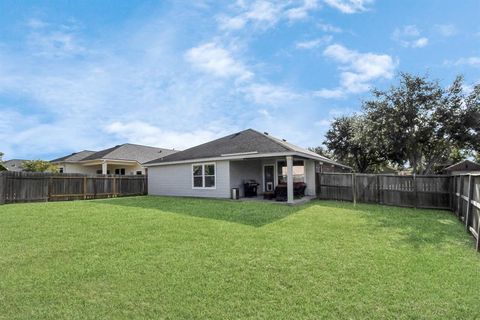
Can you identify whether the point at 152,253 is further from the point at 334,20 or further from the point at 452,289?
the point at 334,20

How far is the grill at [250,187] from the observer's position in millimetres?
15703

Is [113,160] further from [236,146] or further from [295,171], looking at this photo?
[295,171]

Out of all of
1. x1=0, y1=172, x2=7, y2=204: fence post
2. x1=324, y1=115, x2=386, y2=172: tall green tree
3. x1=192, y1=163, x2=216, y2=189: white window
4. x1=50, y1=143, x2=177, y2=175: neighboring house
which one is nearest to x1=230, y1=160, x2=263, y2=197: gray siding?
x1=192, y1=163, x2=216, y2=189: white window

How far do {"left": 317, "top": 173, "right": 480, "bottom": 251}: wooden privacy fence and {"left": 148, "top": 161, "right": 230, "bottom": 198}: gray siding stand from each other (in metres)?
5.32

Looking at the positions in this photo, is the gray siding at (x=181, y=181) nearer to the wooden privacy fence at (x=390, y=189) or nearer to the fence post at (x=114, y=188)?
the fence post at (x=114, y=188)

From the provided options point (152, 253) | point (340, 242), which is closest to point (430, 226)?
point (340, 242)

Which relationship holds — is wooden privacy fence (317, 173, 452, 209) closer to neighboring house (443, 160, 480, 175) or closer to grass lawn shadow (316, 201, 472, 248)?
grass lawn shadow (316, 201, 472, 248)

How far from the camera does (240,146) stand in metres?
15.5

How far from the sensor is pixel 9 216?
9227 mm

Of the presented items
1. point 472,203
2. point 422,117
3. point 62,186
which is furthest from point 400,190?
point 62,186

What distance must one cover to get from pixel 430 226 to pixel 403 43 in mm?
10299

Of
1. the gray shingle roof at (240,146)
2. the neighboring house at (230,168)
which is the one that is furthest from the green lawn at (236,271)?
the neighboring house at (230,168)

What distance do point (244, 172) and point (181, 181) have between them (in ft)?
13.7

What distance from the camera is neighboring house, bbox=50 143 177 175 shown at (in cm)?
2433
